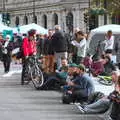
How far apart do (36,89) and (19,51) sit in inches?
103

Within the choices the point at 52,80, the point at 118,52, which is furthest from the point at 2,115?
the point at 118,52

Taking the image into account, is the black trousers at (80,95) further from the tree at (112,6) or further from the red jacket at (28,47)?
the tree at (112,6)

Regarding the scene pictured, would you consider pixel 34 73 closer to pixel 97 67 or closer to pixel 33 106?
pixel 97 67

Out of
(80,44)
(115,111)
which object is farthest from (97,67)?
(115,111)

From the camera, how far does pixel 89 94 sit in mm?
16281

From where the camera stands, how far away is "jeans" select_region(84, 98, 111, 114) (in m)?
14.4

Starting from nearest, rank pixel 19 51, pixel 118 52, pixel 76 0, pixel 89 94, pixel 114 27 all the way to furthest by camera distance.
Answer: pixel 89 94 < pixel 19 51 < pixel 118 52 < pixel 114 27 < pixel 76 0

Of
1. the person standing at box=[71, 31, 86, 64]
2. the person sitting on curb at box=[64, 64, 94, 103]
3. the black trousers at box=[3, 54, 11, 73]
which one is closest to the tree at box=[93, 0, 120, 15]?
the black trousers at box=[3, 54, 11, 73]

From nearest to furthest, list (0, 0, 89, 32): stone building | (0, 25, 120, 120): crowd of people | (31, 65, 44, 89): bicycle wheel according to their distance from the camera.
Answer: (0, 25, 120, 120): crowd of people → (31, 65, 44, 89): bicycle wheel → (0, 0, 89, 32): stone building

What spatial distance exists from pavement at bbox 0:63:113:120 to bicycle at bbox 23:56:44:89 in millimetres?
245

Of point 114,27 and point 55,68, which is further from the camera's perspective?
point 114,27

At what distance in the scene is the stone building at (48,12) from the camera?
362 feet

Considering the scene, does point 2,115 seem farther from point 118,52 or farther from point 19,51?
point 118,52

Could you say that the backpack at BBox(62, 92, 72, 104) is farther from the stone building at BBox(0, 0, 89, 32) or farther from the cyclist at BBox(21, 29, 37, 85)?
the stone building at BBox(0, 0, 89, 32)
